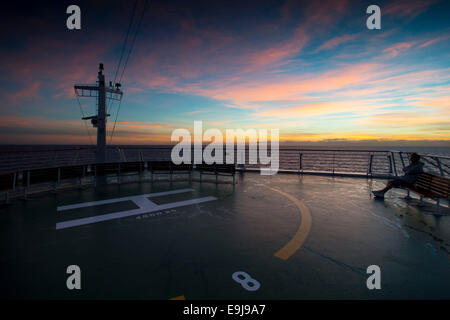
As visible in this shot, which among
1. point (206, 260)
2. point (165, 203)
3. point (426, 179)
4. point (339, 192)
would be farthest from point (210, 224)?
point (426, 179)

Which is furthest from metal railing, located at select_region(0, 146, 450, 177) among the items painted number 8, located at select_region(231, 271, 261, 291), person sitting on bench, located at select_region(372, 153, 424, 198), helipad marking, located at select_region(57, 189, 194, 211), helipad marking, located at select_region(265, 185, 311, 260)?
painted number 8, located at select_region(231, 271, 261, 291)

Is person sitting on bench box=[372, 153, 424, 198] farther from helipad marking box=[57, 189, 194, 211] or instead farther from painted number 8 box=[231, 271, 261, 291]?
helipad marking box=[57, 189, 194, 211]

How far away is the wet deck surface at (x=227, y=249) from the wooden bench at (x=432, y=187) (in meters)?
0.49

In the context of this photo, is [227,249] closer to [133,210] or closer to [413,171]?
[133,210]

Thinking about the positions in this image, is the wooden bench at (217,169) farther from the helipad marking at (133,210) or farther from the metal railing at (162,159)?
the helipad marking at (133,210)

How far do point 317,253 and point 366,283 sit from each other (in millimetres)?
715

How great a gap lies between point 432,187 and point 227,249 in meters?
5.03

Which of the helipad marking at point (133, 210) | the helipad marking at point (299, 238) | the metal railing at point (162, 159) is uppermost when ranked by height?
the metal railing at point (162, 159)

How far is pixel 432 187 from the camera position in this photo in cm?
468

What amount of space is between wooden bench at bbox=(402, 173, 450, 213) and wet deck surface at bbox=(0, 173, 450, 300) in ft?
1.59

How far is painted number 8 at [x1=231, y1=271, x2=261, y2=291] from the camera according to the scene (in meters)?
2.30

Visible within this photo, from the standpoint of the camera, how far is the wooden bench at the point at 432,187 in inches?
167

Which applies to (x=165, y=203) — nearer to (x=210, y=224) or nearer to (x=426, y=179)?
(x=210, y=224)

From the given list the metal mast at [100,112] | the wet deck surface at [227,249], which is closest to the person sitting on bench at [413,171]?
the wet deck surface at [227,249]
